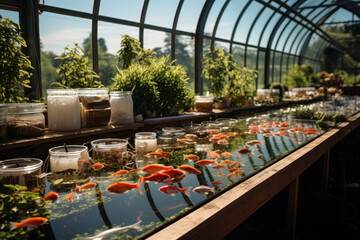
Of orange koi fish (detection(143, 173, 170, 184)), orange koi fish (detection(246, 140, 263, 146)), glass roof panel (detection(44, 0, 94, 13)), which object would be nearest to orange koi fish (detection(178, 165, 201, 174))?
orange koi fish (detection(143, 173, 170, 184))

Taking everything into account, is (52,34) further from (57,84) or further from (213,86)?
(213,86)

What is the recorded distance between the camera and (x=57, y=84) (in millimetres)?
2295

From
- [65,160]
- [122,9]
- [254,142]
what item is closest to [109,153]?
[65,160]

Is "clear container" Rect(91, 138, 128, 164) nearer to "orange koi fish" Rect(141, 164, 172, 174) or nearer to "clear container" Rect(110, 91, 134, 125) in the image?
"orange koi fish" Rect(141, 164, 172, 174)

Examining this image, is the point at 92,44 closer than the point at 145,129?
No

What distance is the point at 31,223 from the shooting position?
83cm

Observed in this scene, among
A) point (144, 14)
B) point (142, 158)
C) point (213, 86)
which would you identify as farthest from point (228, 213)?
point (144, 14)

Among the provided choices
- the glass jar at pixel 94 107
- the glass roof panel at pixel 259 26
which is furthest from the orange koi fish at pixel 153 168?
the glass roof panel at pixel 259 26

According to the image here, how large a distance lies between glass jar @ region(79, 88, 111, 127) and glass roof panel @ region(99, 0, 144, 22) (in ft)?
9.48

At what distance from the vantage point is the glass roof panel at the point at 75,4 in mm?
3818

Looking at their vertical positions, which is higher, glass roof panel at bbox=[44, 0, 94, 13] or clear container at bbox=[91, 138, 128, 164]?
glass roof panel at bbox=[44, 0, 94, 13]

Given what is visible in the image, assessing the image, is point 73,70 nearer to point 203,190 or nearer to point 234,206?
point 203,190

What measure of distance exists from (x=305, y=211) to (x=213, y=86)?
239cm

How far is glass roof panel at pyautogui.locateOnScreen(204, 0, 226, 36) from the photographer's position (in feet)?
23.8
